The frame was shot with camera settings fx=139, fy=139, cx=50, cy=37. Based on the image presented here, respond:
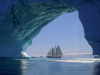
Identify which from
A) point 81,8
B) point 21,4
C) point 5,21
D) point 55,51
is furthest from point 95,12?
point 55,51

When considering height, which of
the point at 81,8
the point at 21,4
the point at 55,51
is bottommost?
the point at 55,51

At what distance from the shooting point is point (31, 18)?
1894 cm

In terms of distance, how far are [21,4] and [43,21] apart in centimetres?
496

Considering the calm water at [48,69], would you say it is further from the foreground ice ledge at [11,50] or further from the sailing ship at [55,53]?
the sailing ship at [55,53]

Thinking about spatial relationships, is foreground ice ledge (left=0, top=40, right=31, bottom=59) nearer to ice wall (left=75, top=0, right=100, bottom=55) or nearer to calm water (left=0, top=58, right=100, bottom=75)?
calm water (left=0, top=58, right=100, bottom=75)

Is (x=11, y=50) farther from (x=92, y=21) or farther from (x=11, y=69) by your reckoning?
(x=11, y=69)

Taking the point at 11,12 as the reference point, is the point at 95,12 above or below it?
below

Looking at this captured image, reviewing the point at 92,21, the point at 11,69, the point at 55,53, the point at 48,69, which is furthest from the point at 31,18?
the point at 55,53

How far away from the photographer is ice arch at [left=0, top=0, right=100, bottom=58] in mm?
12070

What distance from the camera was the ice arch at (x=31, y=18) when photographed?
12.1 metres

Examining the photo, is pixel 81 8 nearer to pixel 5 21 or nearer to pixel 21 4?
pixel 21 4

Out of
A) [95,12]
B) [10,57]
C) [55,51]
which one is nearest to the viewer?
[95,12]

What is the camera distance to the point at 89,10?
12.5 m

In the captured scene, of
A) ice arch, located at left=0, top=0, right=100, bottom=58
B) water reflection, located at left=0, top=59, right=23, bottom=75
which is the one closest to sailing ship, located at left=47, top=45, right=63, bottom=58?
ice arch, located at left=0, top=0, right=100, bottom=58
